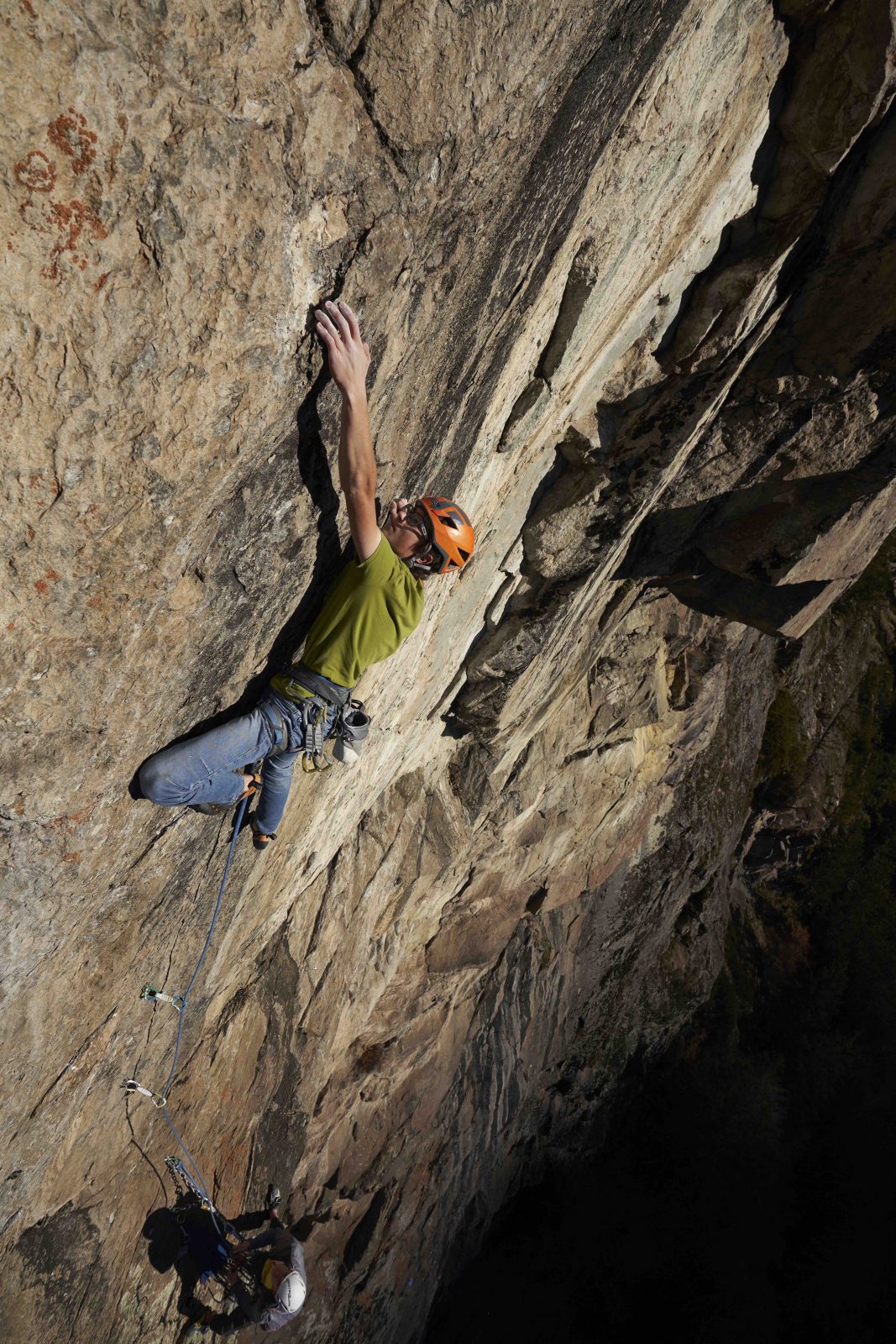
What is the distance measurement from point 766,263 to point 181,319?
3.98 meters

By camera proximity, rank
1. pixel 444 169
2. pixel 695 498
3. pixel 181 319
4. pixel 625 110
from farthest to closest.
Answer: pixel 695 498
pixel 625 110
pixel 444 169
pixel 181 319

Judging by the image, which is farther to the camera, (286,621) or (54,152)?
(286,621)

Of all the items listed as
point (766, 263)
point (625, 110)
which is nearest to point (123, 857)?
point (625, 110)

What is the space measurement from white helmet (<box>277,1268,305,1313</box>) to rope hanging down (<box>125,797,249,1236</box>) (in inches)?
39.8

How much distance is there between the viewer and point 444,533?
3.66 m

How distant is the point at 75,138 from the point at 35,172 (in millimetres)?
151

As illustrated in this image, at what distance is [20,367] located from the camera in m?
2.13

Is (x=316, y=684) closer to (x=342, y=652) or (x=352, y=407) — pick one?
(x=342, y=652)

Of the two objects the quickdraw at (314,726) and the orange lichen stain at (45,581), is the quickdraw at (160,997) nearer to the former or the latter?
the quickdraw at (314,726)

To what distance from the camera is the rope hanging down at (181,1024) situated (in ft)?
15.2

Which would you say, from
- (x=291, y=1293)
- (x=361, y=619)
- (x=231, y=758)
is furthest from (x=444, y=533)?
(x=291, y=1293)

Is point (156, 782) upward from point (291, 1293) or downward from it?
upward

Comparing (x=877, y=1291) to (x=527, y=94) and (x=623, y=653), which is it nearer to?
(x=623, y=653)

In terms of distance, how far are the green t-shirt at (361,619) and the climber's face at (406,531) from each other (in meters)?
0.10
